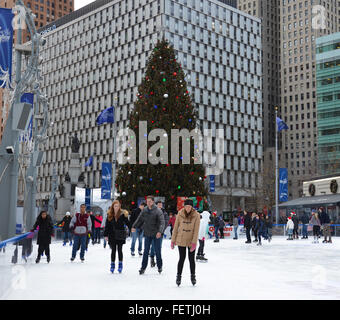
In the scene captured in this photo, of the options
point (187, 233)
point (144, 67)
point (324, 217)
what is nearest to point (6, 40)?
point (187, 233)

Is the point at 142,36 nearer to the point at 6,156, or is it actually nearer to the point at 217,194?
the point at 217,194

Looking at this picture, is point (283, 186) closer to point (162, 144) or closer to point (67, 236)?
point (162, 144)

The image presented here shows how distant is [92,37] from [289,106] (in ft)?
196

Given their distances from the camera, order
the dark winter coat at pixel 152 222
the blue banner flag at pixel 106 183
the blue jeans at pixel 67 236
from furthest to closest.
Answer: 1. the blue banner flag at pixel 106 183
2. the blue jeans at pixel 67 236
3. the dark winter coat at pixel 152 222

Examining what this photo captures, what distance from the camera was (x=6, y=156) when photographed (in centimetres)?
1510

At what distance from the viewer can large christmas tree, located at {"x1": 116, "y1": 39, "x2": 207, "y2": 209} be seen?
3020cm

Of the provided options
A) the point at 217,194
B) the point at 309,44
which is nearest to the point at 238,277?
the point at 217,194

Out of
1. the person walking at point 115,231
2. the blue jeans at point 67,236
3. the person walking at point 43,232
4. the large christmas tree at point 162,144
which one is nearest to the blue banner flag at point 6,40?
the person walking at point 43,232

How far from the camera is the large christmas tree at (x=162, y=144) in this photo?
30.2m

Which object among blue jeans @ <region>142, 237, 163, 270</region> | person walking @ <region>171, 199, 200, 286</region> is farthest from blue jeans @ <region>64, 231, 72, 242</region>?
person walking @ <region>171, 199, 200, 286</region>

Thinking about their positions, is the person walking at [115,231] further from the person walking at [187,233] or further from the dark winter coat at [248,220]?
the dark winter coat at [248,220]

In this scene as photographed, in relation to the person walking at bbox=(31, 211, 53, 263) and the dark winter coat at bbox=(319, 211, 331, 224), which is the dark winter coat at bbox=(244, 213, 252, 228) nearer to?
the dark winter coat at bbox=(319, 211, 331, 224)

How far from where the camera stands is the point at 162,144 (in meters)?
30.1
